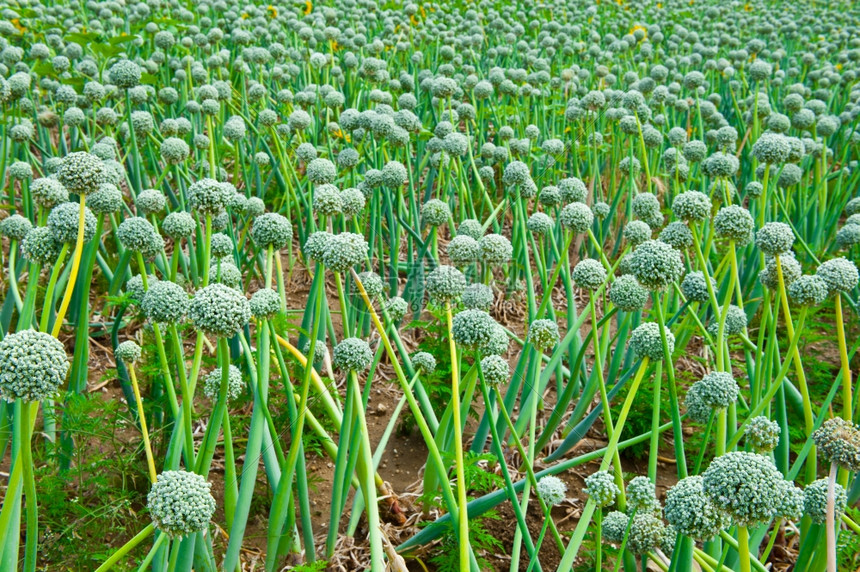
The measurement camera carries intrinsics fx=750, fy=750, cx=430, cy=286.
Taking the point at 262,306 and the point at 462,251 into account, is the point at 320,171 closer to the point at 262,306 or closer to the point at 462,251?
the point at 462,251

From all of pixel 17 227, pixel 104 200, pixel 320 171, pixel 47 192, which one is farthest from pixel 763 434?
pixel 17 227

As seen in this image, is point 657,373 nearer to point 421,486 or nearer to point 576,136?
point 421,486

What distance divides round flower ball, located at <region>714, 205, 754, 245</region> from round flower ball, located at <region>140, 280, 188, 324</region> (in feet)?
5.04

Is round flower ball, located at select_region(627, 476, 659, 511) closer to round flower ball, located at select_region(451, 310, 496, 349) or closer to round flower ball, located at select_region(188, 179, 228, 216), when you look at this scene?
round flower ball, located at select_region(451, 310, 496, 349)

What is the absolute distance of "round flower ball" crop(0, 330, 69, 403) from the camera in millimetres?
1264

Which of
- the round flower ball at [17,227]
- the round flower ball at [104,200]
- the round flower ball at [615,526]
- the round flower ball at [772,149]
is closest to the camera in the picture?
the round flower ball at [615,526]

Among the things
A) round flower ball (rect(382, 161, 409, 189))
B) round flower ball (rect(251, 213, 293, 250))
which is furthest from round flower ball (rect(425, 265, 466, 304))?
round flower ball (rect(382, 161, 409, 189))

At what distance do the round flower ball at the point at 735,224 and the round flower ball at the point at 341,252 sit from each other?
3.82ft

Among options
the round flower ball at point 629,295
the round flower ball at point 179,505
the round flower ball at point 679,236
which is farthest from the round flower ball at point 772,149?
the round flower ball at point 179,505

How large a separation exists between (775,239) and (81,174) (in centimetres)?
179

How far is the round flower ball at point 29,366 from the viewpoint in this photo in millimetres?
1264

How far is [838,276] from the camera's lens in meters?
1.99

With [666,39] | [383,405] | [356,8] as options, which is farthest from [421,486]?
[666,39]

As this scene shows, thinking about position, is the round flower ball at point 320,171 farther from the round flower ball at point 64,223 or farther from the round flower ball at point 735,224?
the round flower ball at point 735,224
